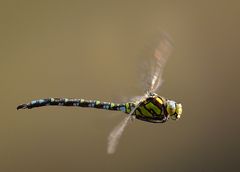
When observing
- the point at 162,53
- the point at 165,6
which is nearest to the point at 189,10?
the point at 165,6

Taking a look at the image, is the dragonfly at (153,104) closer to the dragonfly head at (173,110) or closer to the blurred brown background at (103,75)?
the dragonfly head at (173,110)

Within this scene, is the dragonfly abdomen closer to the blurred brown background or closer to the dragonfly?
the dragonfly

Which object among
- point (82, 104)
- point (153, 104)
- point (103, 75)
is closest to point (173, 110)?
point (153, 104)

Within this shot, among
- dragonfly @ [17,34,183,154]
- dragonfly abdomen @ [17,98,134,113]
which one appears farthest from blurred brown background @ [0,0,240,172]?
dragonfly @ [17,34,183,154]

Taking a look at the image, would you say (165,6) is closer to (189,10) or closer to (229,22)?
(189,10)

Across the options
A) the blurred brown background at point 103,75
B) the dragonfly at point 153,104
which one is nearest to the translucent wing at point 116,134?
the dragonfly at point 153,104

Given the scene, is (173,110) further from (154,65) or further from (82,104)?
(82,104)
